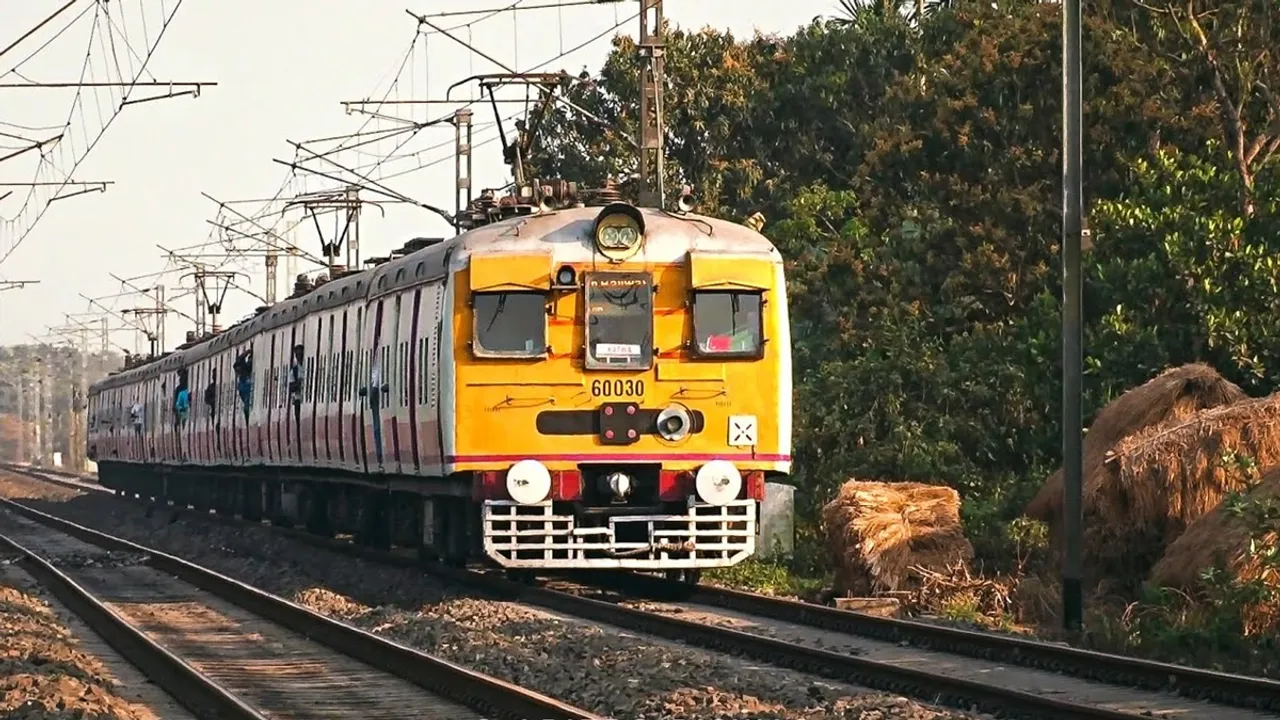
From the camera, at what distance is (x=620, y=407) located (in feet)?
59.3

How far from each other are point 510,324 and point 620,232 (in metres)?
1.24

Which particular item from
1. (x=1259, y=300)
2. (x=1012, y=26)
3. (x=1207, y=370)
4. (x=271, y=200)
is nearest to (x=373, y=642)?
(x=1207, y=370)

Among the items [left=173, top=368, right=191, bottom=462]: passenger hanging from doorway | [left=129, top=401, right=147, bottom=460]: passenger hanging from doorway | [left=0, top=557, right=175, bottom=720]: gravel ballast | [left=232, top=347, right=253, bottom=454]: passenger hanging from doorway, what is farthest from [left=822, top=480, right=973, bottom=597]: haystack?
[left=129, top=401, right=147, bottom=460]: passenger hanging from doorway

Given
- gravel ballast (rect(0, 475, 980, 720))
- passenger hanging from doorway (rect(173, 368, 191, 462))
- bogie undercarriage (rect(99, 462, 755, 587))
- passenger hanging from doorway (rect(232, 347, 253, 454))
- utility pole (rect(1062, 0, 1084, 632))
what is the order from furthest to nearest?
passenger hanging from doorway (rect(173, 368, 191, 462)) < passenger hanging from doorway (rect(232, 347, 253, 454)) < bogie undercarriage (rect(99, 462, 755, 587)) < utility pole (rect(1062, 0, 1084, 632)) < gravel ballast (rect(0, 475, 980, 720))

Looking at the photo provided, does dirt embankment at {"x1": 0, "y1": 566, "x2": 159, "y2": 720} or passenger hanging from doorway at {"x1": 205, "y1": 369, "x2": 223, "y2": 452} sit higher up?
passenger hanging from doorway at {"x1": 205, "y1": 369, "x2": 223, "y2": 452}

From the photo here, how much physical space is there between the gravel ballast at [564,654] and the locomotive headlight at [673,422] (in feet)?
5.86

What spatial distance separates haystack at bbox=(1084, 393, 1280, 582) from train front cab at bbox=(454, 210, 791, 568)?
2.82m

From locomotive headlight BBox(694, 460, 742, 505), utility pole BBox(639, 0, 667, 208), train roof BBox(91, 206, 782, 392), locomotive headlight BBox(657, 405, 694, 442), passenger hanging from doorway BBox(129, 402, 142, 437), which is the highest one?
utility pole BBox(639, 0, 667, 208)

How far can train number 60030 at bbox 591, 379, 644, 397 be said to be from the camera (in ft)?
59.2

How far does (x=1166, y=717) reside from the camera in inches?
430

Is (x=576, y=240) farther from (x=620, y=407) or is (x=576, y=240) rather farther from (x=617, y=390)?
(x=620, y=407)

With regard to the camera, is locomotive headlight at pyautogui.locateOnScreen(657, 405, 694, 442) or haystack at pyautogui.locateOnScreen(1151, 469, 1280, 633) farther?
locomotive headlight at pyautogui.locateOnScreen(657, 405, 694, 442)

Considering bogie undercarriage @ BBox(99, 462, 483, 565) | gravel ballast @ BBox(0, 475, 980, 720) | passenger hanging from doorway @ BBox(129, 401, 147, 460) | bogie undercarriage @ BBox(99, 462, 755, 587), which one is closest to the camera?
gravel ballast @ BBox(0, 475, 980, 720)

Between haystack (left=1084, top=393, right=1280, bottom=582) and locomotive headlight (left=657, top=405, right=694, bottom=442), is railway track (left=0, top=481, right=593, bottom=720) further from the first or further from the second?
haystack (left=1084, top=393, right=1280, bottom=582)
